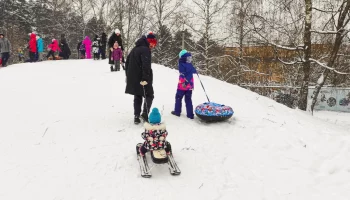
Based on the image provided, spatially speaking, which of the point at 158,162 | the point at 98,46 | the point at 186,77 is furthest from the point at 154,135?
the point at 98,46

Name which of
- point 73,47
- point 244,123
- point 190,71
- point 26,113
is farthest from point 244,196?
point 73,47

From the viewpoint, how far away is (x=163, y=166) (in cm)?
518

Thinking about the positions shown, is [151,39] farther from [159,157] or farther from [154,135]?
[159,157]

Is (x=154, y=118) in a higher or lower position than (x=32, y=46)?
lower

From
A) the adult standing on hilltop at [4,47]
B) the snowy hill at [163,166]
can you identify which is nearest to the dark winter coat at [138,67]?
the snowy hill at [163,166]

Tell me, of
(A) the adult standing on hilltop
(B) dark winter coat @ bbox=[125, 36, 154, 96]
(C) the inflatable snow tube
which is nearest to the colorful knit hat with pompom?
(B) dark winter coat @ bbox=[125, 36, 154, 96]

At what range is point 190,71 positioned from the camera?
7.46m

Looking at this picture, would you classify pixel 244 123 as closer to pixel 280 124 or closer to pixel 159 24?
pixel 280 124

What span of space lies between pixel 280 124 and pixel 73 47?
142 ft

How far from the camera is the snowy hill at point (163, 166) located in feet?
14.5

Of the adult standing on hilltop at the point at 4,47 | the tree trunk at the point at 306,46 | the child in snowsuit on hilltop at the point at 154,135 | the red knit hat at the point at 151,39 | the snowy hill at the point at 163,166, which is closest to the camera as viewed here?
the snowy hill at the point at 163,166

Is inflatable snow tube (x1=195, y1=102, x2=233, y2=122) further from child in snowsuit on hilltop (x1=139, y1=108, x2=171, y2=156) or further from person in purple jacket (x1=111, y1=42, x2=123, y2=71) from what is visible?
person in purple jacket (x1=111, y1=42, x2=123, y2=71)

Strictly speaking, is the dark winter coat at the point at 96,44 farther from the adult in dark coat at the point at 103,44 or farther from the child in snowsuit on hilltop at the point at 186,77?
the child in snowsuit on hilltop at the point at 186,77

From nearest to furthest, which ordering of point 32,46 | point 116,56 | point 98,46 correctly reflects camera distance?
point 116,56
point 32,46
point 98,46
